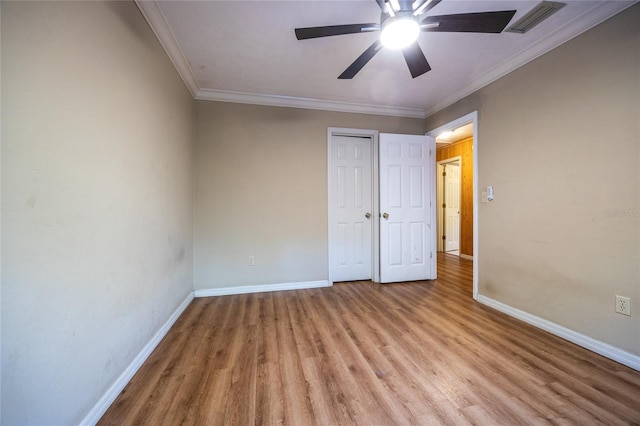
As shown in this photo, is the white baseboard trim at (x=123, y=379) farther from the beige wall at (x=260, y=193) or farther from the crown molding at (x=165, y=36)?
the crown molding at (x=165, y=36)

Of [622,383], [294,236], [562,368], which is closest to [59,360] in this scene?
[294,236]

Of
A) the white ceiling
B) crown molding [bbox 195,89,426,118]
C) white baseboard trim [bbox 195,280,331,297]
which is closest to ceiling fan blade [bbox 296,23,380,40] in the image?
the white ceiling

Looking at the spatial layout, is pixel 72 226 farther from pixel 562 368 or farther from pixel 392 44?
pixel 562 368

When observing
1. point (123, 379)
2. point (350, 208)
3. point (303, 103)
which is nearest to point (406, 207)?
point (350, 208)

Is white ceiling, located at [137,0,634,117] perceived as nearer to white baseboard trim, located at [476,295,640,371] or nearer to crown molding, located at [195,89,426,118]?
crown molding, located at [195,89,426,118]

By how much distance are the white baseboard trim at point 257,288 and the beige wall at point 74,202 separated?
3.61 feet

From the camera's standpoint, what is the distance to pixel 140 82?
161 cm

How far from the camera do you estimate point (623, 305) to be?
1643mm

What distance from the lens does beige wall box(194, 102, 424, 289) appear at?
2.92 meters

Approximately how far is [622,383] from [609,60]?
84.2 inches

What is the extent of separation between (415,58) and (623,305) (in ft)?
7.37

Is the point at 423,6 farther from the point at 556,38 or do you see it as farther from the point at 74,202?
the point at 74,202

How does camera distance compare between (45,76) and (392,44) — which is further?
(392,44)

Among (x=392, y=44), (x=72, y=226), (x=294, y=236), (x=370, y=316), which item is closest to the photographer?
(x=72, y=226)
